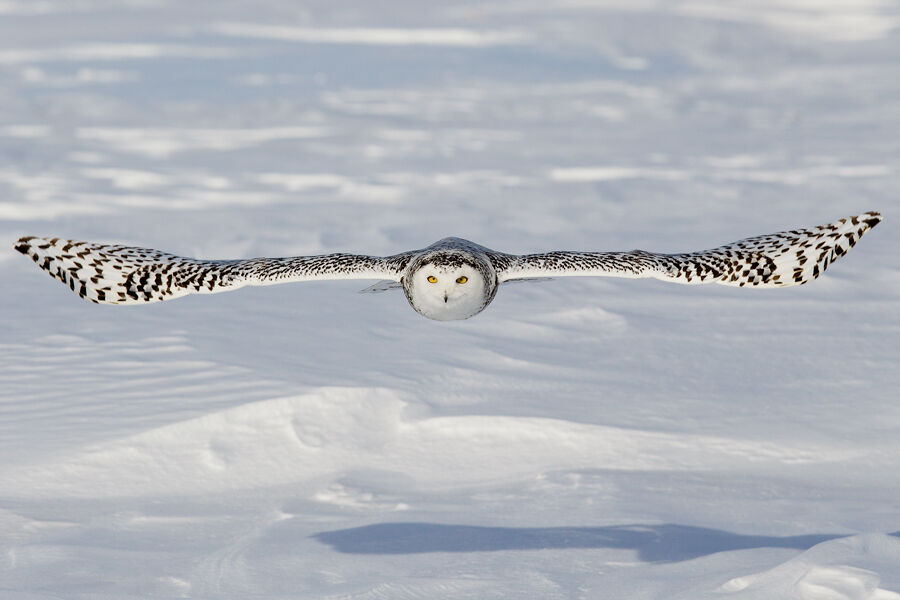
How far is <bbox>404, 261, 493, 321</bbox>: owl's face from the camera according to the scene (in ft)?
47.9

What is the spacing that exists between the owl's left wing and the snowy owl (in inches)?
0.6

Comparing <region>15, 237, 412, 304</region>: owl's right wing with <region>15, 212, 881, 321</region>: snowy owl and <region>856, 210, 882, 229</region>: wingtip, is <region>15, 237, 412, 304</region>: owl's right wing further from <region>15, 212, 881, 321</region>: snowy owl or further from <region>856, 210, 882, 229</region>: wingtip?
<region>856, 210, 882, 229</region>: wingtip

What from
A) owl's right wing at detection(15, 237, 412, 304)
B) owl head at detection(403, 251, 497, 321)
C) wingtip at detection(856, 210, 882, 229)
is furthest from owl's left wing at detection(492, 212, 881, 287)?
owl's right wing at detection(15, 237, 412, 304)

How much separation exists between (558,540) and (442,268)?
15.0ft

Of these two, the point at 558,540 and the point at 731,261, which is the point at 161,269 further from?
the point at 731,261

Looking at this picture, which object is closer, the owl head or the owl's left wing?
the owl head

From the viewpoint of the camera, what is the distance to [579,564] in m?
15.4

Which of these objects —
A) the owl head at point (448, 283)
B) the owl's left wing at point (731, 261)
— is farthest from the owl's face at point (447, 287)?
the owl's left wing at point (731, 261)

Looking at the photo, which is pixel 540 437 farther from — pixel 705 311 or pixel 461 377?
A: pixel 705 311

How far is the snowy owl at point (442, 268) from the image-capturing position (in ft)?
48.7

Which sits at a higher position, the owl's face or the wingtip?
the wingtip

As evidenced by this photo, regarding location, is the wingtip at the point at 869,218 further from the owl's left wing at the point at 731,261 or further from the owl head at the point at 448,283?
the owl head at the point at 448,283

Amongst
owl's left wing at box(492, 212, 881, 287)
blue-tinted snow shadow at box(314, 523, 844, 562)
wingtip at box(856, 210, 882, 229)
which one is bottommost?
blue-tinted snow shadow at box(314, 523, 844, 562)

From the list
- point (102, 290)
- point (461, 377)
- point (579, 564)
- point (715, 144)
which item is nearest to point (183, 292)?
point (102, 290)
